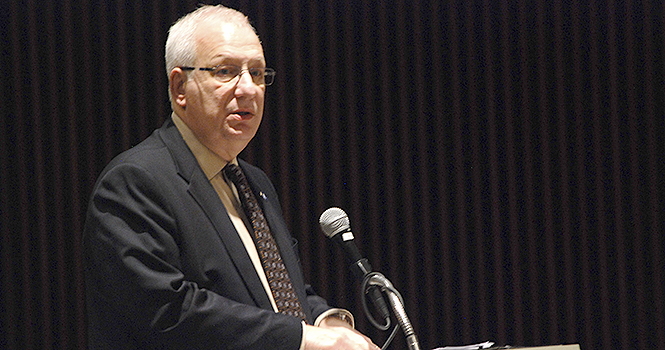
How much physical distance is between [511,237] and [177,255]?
217 cm

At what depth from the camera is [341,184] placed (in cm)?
333

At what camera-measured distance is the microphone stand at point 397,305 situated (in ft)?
4.72

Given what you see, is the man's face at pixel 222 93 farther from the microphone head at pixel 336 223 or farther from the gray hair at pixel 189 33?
the microphone head at pixel 336 223

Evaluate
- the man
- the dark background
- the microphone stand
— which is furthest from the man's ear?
the dark background

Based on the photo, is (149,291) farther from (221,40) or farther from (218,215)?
(221,40)

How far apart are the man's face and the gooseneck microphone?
13.8 inches

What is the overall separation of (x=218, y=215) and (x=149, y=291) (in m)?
0.30

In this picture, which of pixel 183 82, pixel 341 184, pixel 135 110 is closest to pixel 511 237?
pixel 341 184

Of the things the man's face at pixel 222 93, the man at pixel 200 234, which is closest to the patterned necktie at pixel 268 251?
the man at pixel 200 234

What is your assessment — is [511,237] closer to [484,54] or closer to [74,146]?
[484,54]

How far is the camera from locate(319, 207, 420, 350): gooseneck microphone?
1.45 meters

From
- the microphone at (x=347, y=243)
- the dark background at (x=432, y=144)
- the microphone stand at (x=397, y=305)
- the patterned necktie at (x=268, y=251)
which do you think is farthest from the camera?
the dark background at (x=432, y=144)

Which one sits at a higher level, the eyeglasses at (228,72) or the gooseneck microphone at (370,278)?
the eyeglasses at (228,72)

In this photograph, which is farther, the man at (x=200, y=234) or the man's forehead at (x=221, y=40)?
the man's forehead at (x=221, y=40)
